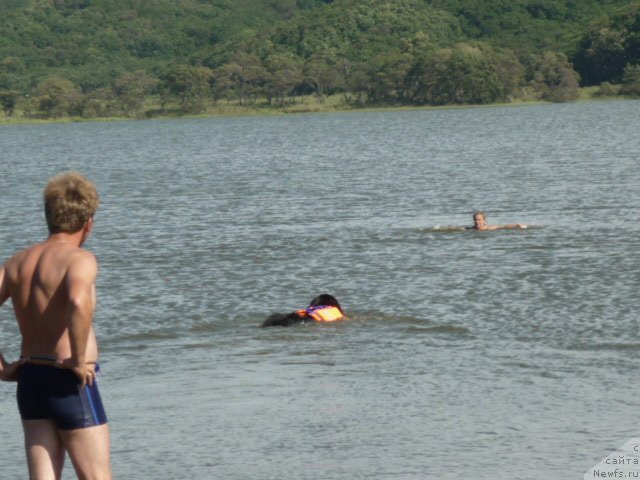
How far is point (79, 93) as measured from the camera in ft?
601

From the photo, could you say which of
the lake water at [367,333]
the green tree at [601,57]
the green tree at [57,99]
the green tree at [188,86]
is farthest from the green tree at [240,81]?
the lake water at [367,333]

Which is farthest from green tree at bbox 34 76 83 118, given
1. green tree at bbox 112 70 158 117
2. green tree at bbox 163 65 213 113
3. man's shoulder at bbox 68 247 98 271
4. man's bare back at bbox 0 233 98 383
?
man's shoulder at bbox 68 247 98 271

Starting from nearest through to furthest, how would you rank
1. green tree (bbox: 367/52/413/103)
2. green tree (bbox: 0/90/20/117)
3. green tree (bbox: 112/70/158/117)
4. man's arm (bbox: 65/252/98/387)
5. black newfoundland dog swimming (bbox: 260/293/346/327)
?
1. man's arm (bbox: 65/252/98/387)
2. black newfoundland dog swimming (bbox: 260/293/346/327)
3. green tree (bbox: 367/52/413/103)
4. green tree (bbox: 0/90/20/117)
5. green tree (bbox: 112/70/158/117)

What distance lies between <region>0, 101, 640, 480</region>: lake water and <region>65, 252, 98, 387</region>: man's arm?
334 centimetres

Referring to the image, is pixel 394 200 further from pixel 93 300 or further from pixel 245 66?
pixel 245 66

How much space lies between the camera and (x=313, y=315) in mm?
15703

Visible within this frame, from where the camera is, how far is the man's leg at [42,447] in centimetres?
666

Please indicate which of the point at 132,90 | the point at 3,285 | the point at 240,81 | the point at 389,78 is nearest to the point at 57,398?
the point at 3,285

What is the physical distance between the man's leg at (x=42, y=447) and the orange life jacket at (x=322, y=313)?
9025mm

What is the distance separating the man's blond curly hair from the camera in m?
6.47

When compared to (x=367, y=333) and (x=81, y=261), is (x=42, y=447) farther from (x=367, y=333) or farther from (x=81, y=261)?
(x=367, y=333)

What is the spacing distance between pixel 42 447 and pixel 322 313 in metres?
9.21

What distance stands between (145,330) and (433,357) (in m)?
4.20

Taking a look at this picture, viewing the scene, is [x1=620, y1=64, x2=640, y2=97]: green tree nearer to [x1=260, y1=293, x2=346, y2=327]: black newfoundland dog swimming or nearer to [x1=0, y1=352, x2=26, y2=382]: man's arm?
[x1=260, y1=293, x2=346, y2=327]: black newfoundland dog swimming
